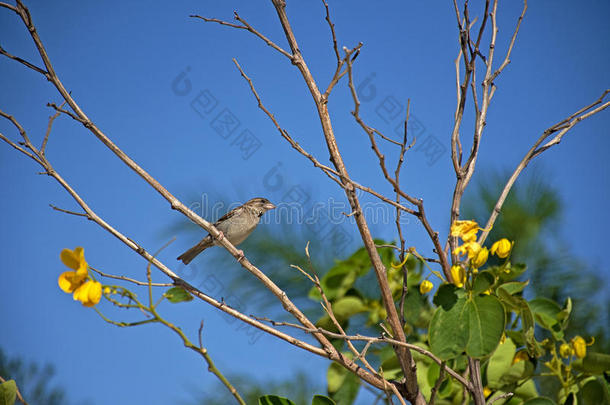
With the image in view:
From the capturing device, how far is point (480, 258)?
4.94 feet

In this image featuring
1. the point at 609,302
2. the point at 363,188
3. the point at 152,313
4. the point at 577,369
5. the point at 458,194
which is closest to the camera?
the point at 152,313

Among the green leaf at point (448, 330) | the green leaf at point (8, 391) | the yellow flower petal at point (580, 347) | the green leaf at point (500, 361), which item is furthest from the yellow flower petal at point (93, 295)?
the yellow flower petal at point (580, 347)

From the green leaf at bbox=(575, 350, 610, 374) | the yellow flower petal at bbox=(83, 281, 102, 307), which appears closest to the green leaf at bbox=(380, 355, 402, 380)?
the green leaf at bbox=(575, 350, 610, 374)

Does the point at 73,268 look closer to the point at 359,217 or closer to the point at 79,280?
the point at 79,280

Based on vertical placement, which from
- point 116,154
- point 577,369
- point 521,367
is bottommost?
point 116,154

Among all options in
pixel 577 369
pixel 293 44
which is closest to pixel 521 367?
pixel 577 369

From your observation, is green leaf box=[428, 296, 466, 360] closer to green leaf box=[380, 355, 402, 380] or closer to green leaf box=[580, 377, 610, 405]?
green leaf box=[380, 355, 402, 380]

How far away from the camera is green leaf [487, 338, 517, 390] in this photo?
192cm

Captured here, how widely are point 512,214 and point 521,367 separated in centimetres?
→ 101

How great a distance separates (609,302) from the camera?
102 inches

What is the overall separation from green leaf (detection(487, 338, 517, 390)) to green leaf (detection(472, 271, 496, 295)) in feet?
1.66

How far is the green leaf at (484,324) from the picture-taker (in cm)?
142

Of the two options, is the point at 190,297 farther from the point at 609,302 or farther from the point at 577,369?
the point at 609,302

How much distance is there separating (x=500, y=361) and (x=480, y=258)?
60 cm
